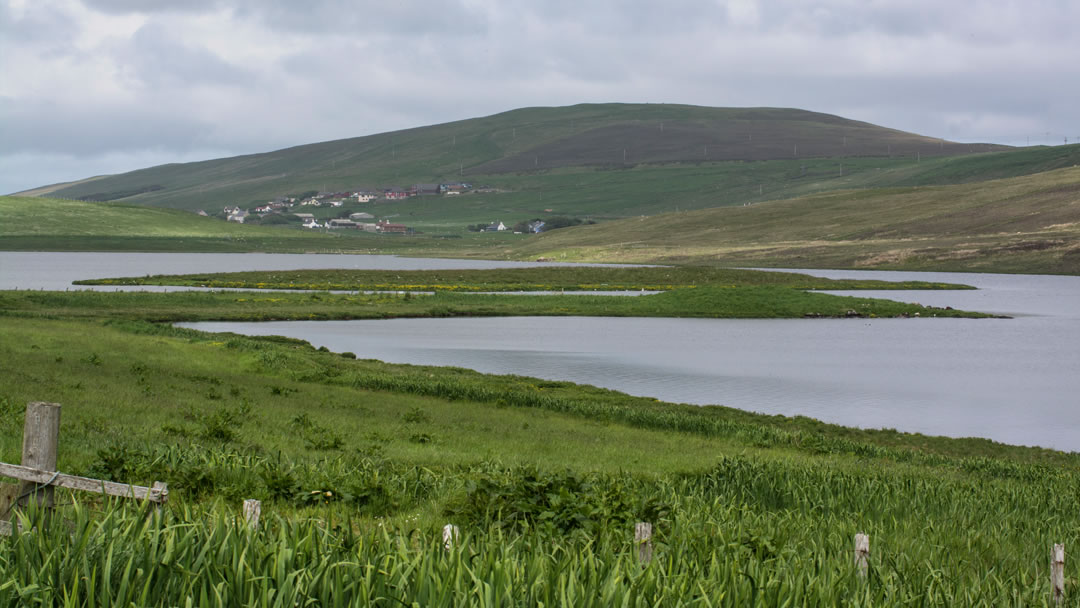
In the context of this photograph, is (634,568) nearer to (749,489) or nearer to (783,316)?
(749,489)

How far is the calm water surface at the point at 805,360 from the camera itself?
40.4 metres

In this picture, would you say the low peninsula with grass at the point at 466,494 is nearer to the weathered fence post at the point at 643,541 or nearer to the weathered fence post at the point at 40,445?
the weathered fence post at the point at 643,541

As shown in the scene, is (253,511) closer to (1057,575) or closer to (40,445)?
(40,445)

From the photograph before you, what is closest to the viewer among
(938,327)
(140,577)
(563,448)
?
(140,577)

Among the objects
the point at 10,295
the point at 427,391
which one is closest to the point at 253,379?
the point at 427,391

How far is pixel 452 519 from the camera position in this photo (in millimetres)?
11898

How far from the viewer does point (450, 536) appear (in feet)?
26.1

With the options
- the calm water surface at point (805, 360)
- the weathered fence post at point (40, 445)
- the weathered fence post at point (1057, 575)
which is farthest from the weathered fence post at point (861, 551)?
the calm water surface at point (805, 360)

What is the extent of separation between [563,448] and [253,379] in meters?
14.3

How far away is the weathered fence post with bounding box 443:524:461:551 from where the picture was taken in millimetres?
7540

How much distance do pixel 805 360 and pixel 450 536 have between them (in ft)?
167

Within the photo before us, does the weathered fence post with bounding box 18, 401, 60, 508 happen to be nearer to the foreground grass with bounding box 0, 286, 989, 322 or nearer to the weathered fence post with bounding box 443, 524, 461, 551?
the weathered fence post with bounding box 443, 524, 461, 551

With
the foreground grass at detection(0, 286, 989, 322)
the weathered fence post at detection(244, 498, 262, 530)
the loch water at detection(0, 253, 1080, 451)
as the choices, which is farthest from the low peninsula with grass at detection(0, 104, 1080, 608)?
the foreground grass at detection(0, 286, 989, 322)

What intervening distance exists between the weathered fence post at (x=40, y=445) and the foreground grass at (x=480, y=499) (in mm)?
355
